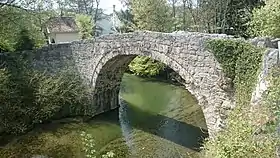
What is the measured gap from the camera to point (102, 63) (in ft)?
49.0

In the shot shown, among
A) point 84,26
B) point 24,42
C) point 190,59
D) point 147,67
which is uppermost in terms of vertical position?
point 84,26

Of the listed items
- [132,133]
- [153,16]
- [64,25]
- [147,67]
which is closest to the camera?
[132,133]

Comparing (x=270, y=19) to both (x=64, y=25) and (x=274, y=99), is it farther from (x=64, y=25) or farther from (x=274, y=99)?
(x=64, y=25)

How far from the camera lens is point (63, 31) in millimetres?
31359

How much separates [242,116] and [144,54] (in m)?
5.44

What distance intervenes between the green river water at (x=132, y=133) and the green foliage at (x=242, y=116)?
3409 mm

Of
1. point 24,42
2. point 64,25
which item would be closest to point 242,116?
point 24,42

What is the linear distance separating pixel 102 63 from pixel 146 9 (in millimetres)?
11895

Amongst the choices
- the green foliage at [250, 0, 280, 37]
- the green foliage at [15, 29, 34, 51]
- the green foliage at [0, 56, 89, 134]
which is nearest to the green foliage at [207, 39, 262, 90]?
the green foliage at [250, 0, 280, 37]

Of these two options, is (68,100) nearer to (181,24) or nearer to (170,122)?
(170,122)

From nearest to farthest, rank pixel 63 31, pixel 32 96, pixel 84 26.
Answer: pixel 32 96
pixel 63 31
pixel 84 26

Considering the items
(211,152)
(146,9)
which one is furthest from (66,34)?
(211,152)

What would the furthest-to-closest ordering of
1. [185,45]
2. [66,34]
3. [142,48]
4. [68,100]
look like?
[66,34] → [68,100] → [142,48] → [185,45]

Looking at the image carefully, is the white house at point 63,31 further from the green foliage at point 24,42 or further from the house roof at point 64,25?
the green foliage at point 24,42
